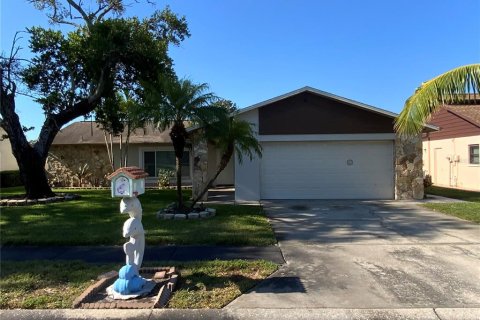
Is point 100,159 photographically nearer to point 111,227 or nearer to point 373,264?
point 111,227

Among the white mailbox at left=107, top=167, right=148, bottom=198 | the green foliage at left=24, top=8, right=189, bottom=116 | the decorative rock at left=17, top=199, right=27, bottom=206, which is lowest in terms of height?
the decorative rock at left=17, top=199, right=27, bottom=206

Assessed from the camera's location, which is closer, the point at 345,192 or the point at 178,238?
the point at 178,238

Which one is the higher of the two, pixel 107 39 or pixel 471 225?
pixel 107 39

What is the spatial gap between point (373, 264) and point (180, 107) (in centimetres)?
575

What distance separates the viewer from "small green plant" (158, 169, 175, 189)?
21.6 metres

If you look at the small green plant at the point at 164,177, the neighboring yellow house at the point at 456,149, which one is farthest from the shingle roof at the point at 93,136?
the neighboring yellow house at the point at 456,149

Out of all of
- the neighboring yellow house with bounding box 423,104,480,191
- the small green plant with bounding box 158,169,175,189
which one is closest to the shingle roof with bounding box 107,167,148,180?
the small green plant with bounding box 158,169,175,189

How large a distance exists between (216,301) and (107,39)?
11819 mm

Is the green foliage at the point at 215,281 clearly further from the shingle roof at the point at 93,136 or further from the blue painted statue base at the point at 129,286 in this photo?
the shingle roof at the point at 93,136

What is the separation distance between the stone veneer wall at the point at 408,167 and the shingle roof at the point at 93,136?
11661mm

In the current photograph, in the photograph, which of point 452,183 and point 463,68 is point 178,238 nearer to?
point 463,68


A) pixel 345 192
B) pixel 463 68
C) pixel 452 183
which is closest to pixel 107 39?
pixel 345 192

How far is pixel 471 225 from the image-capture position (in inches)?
381

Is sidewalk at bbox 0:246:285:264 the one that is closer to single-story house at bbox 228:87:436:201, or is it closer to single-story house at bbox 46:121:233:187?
single-story house at bbox 228:87:436:201
